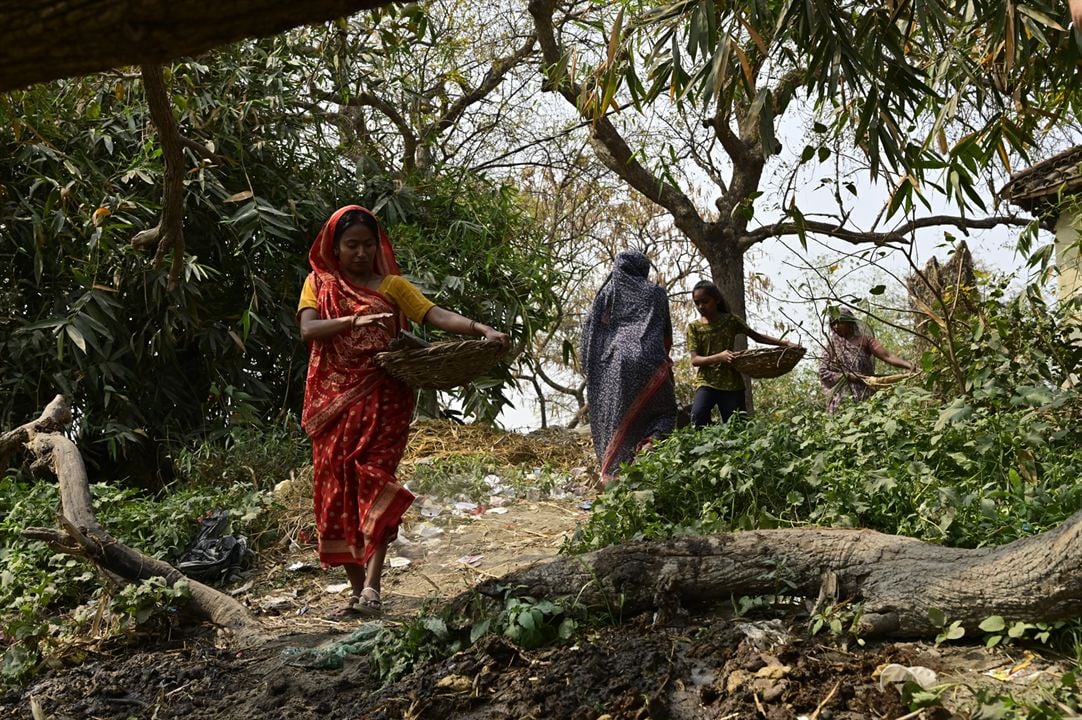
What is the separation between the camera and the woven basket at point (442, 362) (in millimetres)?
4621

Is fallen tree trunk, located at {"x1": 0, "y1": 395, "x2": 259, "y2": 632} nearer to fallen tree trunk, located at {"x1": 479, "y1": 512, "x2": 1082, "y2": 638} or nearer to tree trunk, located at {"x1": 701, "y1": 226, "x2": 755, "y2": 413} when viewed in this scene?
fallen tree trunk, located at {"x1": 479, "y1": 512, "x2": 1082, "y2": 638}

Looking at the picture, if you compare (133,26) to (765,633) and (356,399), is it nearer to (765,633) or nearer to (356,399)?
(765,633)

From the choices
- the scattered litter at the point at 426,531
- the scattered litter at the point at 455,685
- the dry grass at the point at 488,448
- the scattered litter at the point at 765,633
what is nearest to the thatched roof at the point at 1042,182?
the dry grass at the point at 488,448

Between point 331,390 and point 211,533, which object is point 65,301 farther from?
point 331,390

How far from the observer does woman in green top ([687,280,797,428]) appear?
25.3 feet

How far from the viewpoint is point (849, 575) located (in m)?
3.27

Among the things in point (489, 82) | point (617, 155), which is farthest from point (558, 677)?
point (489, 82)

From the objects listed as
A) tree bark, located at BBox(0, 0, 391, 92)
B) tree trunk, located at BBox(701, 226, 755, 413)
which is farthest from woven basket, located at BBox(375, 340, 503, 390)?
tree trunk, located at BBox(701, 226, 755, 413)

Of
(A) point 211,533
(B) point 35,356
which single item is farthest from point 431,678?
(B) point 35,356

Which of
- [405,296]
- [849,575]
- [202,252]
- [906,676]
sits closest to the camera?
[906,676]

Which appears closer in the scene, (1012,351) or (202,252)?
(1012,351)

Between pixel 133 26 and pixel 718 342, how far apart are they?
21.0ft

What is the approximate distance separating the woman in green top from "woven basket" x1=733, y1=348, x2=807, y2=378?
54 cm

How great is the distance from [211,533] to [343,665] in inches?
106
